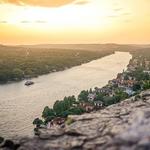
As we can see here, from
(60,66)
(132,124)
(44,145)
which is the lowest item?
(60,66)

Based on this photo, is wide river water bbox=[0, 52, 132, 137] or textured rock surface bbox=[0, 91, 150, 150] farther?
wide river water bbox=[0, 52, 132, 137]

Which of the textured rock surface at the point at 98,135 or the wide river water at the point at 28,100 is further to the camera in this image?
the wide river water at the point at 28,100

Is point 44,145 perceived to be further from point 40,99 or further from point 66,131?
point 40,99

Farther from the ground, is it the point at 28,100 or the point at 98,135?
the point at 98,135

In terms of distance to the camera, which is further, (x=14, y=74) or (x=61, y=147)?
(x=14, y=74)

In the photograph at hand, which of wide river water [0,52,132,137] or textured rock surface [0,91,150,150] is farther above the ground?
textured rock surface [0,91,150,150]

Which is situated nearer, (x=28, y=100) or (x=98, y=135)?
(x=98, y=135)

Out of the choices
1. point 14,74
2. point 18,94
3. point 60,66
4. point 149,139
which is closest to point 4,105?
point 18,94

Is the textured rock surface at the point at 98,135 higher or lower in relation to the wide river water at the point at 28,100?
higher
